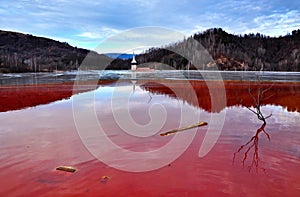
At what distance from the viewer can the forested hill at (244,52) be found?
340ft

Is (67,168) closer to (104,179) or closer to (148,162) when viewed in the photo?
(104,179)

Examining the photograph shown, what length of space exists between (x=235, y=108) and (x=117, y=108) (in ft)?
21.0

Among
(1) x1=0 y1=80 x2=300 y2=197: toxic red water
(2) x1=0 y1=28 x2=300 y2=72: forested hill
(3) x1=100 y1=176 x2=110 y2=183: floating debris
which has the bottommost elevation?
(3) x1=100 y1=176 x2=110 y2=183: floating debris

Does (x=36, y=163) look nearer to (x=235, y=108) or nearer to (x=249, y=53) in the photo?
(x=235, y=108)

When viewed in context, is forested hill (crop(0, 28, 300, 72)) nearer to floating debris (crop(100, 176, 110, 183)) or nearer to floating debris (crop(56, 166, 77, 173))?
floating debris (crop(56, 166, 77, 173))

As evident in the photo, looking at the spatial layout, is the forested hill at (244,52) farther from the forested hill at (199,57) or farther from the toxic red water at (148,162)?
the toxic red water at (148,162)

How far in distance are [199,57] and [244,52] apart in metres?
35.1

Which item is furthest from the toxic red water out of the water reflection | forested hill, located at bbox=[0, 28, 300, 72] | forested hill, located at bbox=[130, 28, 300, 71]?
forested hill, located at bbox=[130, 28, 300, 71]

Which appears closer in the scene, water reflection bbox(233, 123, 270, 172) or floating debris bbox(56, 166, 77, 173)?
floating debris bbox(56, 166, 77, 173)

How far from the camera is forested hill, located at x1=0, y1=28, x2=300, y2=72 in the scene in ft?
340

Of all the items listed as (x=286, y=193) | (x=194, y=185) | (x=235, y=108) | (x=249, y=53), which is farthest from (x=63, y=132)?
(x=249, y=53)

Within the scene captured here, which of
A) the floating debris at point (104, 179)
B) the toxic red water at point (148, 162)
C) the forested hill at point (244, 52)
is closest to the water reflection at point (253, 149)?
the toxic red water at point (148, 162)

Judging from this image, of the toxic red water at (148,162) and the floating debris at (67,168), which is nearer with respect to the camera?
the toxic red water at (148,162)

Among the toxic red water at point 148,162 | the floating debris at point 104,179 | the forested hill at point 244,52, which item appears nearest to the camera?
the toxic red water at point 148,162
